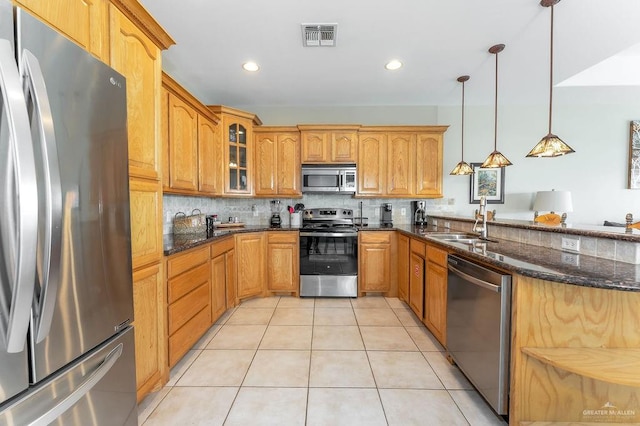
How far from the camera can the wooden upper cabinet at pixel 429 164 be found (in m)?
3.63

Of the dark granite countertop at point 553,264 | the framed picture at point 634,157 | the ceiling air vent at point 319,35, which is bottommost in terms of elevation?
the dark granite countertop at point 553,264

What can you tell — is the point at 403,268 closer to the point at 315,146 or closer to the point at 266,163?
the point at 315,146

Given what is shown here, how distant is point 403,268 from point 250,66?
2.78 meters

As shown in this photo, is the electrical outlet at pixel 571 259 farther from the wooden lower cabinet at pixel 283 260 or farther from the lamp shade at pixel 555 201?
the lamp shade at pixel 555 201

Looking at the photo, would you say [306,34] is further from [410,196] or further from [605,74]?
[605,74]

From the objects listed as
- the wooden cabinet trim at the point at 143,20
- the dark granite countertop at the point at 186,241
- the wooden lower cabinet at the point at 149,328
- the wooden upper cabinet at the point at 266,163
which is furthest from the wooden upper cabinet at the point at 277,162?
the wooden lower cabinet at the point at 149,328

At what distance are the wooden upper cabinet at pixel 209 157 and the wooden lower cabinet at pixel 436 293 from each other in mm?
2349

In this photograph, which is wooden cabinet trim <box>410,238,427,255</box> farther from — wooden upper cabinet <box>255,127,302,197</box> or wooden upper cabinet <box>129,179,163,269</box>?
wooden upper cabinet <box>129,179,163,269</box>

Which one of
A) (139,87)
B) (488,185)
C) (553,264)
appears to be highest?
(139,87)

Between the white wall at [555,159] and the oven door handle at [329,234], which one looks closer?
the oven door handle at [329,234]

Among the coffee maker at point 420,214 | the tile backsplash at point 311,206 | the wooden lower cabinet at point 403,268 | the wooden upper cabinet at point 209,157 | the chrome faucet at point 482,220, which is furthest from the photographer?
the tile backsplash at point 311,206

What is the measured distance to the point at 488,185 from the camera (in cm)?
402

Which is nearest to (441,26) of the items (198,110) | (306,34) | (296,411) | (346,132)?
(306,34)

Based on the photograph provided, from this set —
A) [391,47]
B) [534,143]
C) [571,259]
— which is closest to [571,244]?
[571,259]
